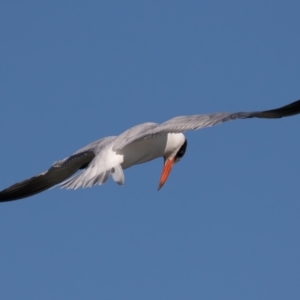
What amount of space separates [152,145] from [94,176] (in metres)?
1.48

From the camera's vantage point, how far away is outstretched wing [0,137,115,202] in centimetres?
1449

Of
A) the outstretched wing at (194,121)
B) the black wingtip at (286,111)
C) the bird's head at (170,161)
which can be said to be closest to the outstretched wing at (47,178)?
the bird's head at (170,161)

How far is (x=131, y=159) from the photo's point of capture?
13.6m

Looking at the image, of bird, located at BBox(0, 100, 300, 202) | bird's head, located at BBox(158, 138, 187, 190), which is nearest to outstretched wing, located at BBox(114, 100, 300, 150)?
bird, located at BBox(0, 100, 300, 202)

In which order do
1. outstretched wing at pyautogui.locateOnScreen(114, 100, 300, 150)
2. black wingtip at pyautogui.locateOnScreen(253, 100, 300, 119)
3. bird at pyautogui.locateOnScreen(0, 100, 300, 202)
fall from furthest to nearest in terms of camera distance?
black wingtip at pyautogui.locateOnScreen(253, 100, 300, 119)
bird at pyautogui.locateOnScreen(0, 100, 300, 202)
outstretched wing at pyautogui.locateOnScreen(114, 100, 300, 150)

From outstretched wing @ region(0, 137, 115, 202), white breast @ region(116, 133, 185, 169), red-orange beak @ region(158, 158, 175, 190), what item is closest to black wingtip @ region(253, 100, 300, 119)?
white breast @ region(116, 133, 185, 169)

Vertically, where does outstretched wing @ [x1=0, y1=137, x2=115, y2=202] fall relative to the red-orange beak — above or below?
above

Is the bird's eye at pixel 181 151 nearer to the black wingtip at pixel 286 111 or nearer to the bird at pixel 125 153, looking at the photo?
the bird at pixel 125 153

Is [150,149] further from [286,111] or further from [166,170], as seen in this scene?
[286,111]

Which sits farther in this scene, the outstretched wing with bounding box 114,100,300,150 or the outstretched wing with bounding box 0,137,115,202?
the outstretched wing with bounding box 0,137,115,202

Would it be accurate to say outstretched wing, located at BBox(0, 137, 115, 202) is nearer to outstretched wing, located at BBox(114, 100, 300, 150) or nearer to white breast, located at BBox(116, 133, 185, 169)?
white breast, located at BBox(116, 133, 185, 169)

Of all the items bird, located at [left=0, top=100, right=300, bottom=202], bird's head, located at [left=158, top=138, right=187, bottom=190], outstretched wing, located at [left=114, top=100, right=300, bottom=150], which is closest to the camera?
outstretched wing, located at [left=114, top=100, right=300, bottom=150]

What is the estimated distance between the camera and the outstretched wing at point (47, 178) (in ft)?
47.5

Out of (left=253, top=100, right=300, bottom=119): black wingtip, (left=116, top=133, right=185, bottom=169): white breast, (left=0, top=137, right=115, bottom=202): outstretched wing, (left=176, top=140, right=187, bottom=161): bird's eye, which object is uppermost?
(left=0, top=137, right=115, bottom=202): outstretched wing
